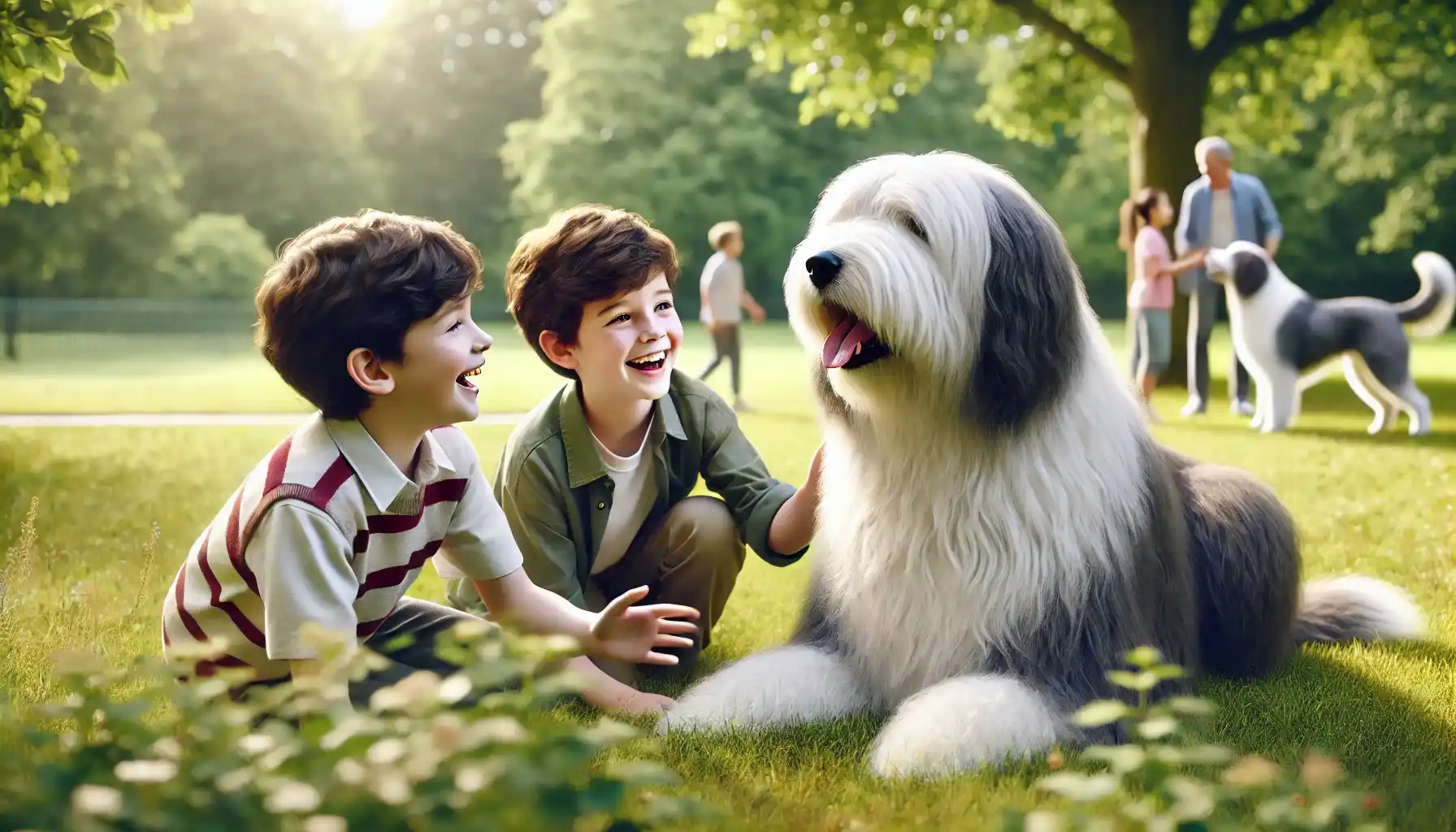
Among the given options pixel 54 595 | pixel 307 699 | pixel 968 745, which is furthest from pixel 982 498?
pixel 54 595

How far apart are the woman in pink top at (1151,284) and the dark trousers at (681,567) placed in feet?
24.1

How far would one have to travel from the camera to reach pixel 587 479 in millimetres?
3572

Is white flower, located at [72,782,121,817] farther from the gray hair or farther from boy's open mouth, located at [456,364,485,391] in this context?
the gray hair

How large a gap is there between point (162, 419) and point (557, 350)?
30.5ft

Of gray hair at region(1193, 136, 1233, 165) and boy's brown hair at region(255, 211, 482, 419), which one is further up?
gray hair at region(1193, 136, 1233, 165)

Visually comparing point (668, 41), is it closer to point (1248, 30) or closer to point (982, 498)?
point (1248, 30)

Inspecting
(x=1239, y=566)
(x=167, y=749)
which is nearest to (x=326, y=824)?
(x=167, y=749)

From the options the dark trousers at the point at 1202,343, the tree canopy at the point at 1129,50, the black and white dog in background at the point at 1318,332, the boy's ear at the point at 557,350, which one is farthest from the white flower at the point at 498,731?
the tree canopy at the point at 1129,50

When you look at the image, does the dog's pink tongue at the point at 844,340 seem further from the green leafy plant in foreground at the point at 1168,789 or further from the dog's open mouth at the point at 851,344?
the green leafy plant in foreground at the point at 1168,789

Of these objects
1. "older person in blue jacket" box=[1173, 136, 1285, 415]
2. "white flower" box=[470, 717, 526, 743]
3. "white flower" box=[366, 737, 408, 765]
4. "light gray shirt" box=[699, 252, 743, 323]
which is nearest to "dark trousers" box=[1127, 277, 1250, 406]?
"older person in blue jacket" box=[1173, 136, 1285, 415]

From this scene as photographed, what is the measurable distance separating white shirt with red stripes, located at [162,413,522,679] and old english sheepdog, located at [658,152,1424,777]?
28.2 inches

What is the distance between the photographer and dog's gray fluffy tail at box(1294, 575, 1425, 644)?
12.9ft

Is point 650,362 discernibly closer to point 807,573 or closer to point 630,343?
point 630,343

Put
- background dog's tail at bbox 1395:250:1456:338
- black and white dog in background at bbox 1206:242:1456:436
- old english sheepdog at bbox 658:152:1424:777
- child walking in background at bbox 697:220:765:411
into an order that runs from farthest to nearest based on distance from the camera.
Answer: child walking in background at bbox 697:220:765:411
background dog's tail at bbox 1395:250:1456:338
black and white dog in background at bbox 1206:242:1456:436
old english sheepdog at bbox 658:152:1424:777
